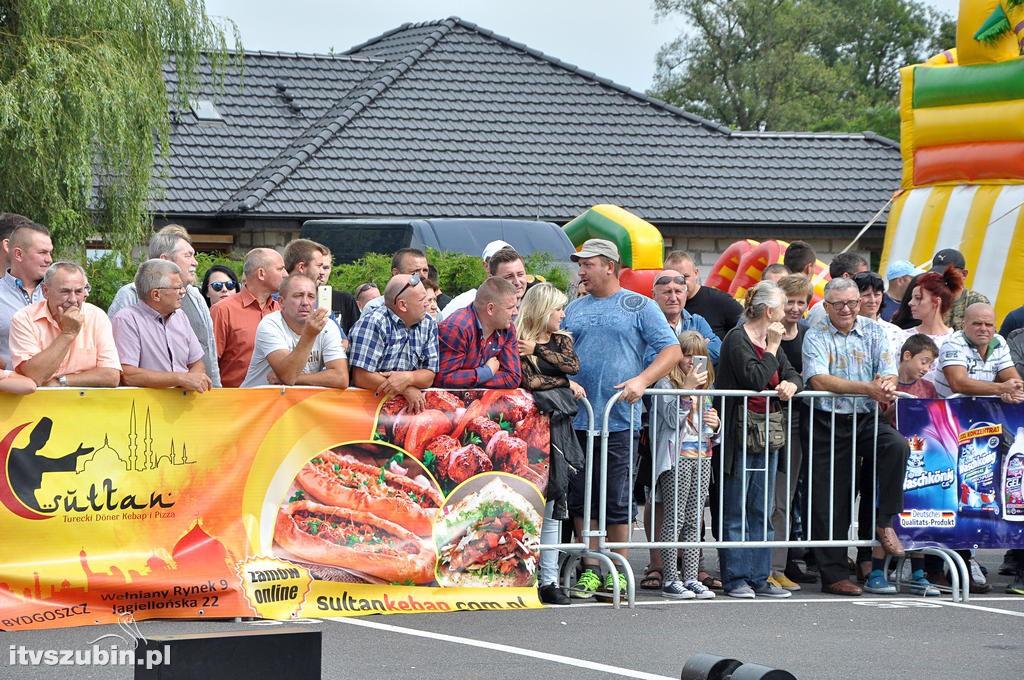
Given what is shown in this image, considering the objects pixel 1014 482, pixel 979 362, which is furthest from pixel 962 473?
pixel 979 362

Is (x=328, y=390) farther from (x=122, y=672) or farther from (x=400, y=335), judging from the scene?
(x=122, y=672)

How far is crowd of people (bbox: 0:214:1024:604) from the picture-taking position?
862 cm

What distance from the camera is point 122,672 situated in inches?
269

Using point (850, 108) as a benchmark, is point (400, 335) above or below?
below

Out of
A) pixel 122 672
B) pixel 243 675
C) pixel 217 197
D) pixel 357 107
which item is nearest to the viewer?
pixel 243 675

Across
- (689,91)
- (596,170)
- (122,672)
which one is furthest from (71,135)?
(689,91)

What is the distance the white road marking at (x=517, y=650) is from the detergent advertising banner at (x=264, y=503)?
32 centimetres

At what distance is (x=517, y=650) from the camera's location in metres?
7.62

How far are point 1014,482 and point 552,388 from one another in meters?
3.25

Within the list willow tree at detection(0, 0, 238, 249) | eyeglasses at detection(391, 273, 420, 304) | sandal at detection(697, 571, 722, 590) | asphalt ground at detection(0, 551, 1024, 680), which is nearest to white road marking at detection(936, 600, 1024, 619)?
asphalt ground at detection(0, 551, 1024, 680)

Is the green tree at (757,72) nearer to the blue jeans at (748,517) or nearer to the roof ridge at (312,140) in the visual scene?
the roof ridge at (312,140)

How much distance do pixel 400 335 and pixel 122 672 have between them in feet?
8.71

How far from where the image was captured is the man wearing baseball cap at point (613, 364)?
30.9 feet

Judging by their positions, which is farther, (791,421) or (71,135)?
(71,135)
